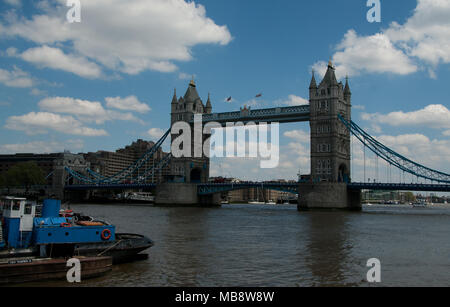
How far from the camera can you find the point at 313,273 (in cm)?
1794

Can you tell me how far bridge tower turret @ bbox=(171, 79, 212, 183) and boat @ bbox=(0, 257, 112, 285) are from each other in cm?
7339

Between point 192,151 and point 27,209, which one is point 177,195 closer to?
point 192,151

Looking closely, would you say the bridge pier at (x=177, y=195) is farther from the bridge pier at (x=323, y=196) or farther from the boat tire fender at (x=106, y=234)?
the boat tire fender at (x=106, y=234)

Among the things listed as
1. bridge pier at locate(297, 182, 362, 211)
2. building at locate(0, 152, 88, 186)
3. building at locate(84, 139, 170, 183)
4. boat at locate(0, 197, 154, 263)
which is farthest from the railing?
building at locate(84, 139, 170, 183)

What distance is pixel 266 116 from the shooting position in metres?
82.0

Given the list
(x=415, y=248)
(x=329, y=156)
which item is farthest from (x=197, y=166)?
(x=415, y=248)

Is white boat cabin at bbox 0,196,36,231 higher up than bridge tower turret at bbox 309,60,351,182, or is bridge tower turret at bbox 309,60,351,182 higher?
bridge tower turret at bbox 309,60,351,182

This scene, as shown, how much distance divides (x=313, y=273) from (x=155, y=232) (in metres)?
17.2

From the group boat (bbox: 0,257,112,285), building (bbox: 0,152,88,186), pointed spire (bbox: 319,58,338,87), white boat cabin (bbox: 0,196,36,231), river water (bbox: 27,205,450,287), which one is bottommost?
river water (bbox: 27,205,450,287)

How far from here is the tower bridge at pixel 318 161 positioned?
6912cm

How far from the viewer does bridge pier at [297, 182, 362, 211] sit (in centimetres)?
6794

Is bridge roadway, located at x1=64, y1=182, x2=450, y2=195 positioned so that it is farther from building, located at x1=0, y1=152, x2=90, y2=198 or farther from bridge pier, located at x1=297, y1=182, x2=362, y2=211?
building, located at x1=0, y1=152, x2=90, y2=198

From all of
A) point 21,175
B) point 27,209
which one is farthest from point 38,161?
point 27,209
